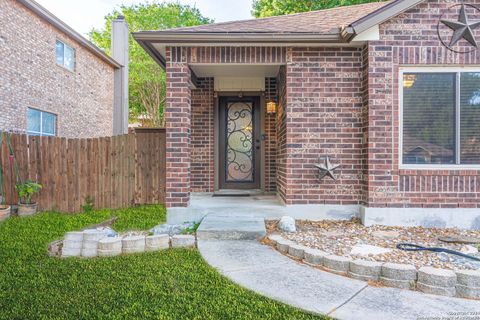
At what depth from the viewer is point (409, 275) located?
2.85 metres

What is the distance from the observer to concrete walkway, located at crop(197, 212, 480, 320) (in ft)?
7.89

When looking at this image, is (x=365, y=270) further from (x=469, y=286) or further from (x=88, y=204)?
(x=88, y=204)

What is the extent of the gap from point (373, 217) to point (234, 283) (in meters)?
2.94

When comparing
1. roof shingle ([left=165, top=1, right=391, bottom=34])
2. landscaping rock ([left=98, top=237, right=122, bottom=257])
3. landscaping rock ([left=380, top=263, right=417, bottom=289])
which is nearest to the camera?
landscaping rock ([left=380, top=263, right=417, bottom=289])

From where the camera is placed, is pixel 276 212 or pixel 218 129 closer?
pixel 276 212

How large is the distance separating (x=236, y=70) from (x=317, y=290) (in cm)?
468

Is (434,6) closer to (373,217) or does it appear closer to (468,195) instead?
(468,195)

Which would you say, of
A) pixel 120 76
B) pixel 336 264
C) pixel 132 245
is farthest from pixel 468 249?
pixel 120 76

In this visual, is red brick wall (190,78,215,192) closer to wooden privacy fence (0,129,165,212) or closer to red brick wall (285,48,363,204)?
wooden privacy fence (0,129,165,212)

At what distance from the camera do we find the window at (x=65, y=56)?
1011cm

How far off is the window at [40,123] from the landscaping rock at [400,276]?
9271 mm

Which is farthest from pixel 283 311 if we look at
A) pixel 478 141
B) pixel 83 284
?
pixel 478 141

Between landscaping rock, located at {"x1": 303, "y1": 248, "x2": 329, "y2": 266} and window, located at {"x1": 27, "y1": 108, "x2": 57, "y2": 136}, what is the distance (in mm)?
8485

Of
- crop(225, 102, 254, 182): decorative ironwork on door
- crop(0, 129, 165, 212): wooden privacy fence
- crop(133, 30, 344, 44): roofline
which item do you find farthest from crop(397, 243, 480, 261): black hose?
crop(0, 129, 165, 212): wooden privacy fence
